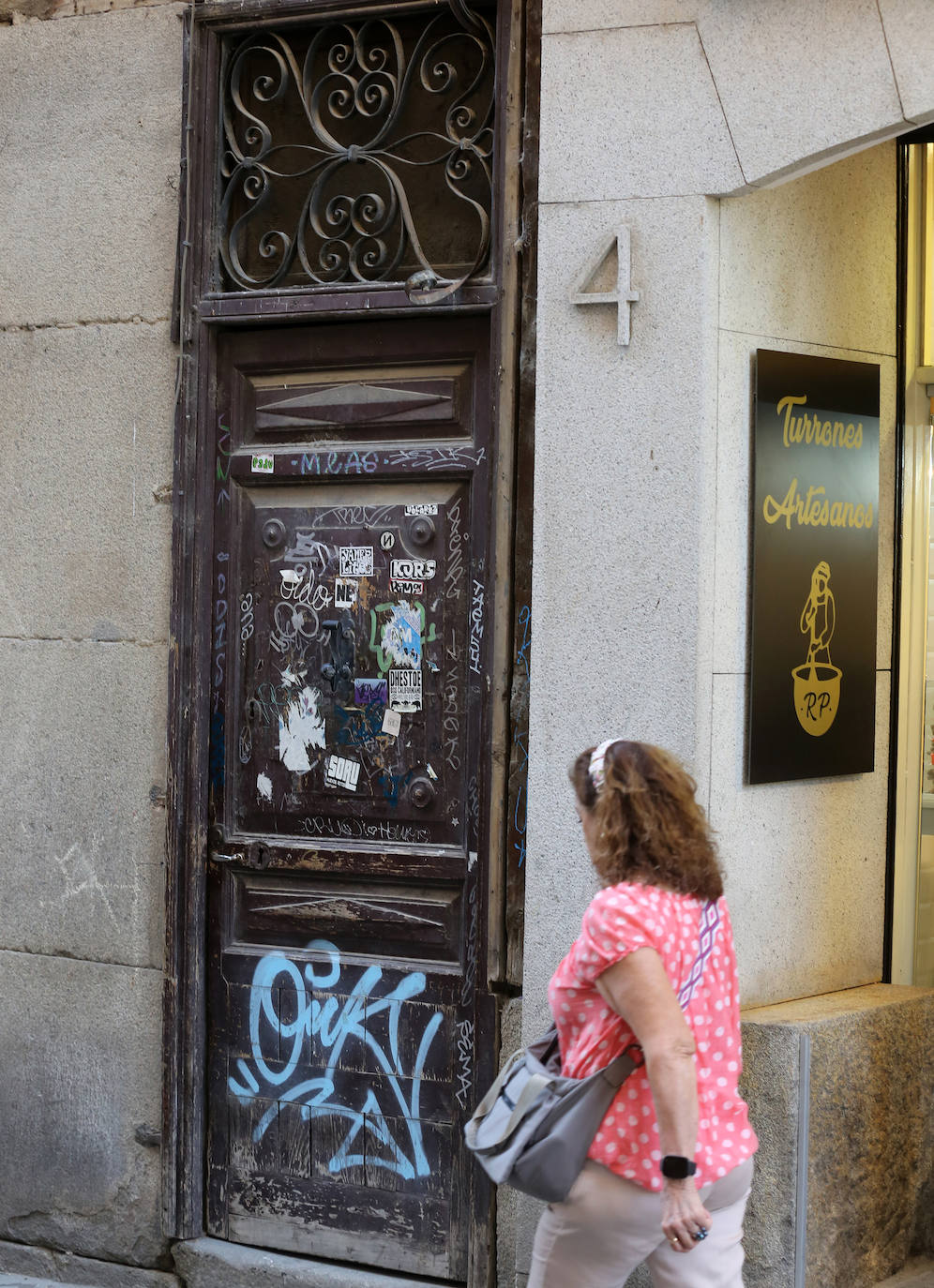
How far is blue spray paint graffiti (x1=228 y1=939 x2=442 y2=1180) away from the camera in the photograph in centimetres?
483

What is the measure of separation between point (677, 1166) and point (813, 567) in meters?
Answer: 2.19

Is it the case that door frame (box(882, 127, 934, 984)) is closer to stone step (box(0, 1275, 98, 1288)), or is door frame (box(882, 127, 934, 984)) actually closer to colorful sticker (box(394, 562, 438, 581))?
colorful sticker (box(394, 562, 438, 581))

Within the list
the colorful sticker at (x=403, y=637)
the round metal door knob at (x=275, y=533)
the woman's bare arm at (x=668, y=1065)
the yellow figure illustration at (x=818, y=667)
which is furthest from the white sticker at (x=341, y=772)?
the woman's bare arm at (x=668, y=1065)

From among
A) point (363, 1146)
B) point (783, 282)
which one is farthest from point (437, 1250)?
point (783, 282)

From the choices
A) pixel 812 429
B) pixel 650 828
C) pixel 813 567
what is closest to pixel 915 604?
pixel 813 567

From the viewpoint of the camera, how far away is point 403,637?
4.89m

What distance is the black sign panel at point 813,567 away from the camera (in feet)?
14.6

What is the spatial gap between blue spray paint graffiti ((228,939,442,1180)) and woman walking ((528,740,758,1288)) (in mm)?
1703

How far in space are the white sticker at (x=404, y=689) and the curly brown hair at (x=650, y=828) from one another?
68.5 inches

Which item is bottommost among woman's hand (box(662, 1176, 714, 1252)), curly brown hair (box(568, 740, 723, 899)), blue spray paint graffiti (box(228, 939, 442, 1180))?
blue spray paint graffiti (box(228, 939, 442, 1180))

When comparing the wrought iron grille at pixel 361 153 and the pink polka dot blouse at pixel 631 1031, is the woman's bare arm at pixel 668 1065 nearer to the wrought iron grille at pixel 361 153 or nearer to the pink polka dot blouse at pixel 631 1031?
the pink polka dot blouse at pixel 631 1031

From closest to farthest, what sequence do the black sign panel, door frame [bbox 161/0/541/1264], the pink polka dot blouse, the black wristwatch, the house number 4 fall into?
the black wristwatch
the pink polka dot blouse
the house number 4
the black sign panel
door frame [bbox 161/0/541/1264]

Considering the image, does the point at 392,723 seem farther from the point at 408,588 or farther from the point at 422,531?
the point at 422,531

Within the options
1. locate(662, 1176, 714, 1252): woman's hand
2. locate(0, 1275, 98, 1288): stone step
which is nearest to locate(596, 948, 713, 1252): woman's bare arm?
locate(662, 1176, 714, 1252): woman's hand
